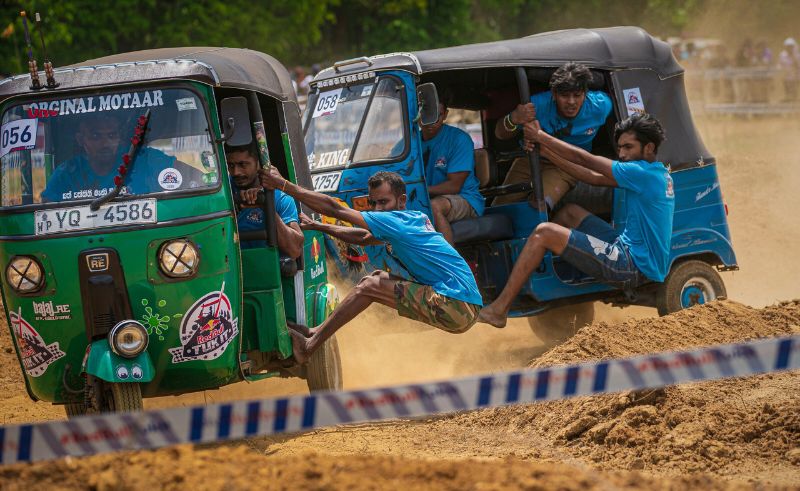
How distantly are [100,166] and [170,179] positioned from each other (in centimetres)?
46

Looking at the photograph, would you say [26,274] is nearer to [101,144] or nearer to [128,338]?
[128,338]

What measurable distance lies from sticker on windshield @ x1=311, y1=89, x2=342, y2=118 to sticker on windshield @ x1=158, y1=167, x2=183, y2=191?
3405mm

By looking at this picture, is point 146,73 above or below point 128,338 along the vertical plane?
above

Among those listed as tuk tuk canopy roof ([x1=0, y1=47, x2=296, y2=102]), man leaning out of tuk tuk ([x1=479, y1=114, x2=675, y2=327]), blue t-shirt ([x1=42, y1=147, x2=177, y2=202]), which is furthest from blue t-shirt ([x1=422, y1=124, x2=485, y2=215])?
blue t-shirt ([x1=42, y1=147, x2=177, y2=202])

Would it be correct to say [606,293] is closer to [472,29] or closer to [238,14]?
[238,14]

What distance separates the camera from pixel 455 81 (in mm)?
10688

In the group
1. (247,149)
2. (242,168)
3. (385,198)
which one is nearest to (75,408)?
(242,168)

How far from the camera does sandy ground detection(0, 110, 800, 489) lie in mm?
5137

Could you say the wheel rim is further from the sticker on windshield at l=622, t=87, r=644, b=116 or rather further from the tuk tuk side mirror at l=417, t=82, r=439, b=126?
the tuk tuk side mirror at l=417, t=82, r=439, b=126

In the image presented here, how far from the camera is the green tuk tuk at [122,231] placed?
679 centimetres

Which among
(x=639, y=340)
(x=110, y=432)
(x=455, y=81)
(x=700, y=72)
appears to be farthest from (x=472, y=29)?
(x=110, y=432)

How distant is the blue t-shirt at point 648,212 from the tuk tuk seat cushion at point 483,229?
3.49ft

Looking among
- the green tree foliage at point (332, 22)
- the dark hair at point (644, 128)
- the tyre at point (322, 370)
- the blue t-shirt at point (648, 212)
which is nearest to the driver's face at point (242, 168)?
the tyre at point (322, 370)

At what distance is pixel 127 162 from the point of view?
22.8 ft
